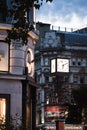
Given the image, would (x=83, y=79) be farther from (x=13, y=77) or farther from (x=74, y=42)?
(x=13, y=77)

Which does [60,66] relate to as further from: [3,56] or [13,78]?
[13,78]

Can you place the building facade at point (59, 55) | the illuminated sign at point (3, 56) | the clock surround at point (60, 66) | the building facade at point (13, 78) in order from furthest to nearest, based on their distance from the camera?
the building facade at point (59, 55)
the clock surround at point (60, 66)
the illuminated sign at point (3, 56)
the building facade at point (13, 78)

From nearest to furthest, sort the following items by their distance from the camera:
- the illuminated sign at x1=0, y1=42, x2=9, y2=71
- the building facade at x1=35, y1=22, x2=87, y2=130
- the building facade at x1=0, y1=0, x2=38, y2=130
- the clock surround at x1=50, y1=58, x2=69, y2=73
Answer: the building facade at x1=0, y1=0, x2=38, y2=130 < the illuminated sign at x1=0, y1=42, x2=9, y2=71 < the clock surround at x1=50, y1=58, x2=69, y2=73 < the building facade at x1=35, y1=22, x2=87, y2=130

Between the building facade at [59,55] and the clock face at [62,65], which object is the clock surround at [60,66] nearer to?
the clock face at [62,65]

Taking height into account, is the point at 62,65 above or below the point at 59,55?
below

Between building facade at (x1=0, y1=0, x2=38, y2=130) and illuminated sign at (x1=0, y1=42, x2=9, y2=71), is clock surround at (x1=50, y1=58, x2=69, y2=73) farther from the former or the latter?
illuminated sign at (x1=0, y1=42, x2=9, y2=71)

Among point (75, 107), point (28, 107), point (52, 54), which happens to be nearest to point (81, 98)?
point (75, 107)

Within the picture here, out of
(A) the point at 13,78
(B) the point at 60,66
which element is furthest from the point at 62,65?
(A) the point at 13,78

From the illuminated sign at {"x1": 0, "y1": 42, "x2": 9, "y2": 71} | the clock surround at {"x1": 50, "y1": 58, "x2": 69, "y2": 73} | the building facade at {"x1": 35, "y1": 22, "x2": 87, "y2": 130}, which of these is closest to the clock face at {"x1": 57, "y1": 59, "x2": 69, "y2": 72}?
the clock surround at {"x1": 50, "y1": 58, "x2": 69, "y2": 73}

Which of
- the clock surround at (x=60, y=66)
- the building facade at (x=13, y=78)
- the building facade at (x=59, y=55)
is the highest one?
the building facade at (x=59, y=55)

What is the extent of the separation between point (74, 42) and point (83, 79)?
20.5 feet

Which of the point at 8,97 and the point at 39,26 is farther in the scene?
the point at 39,26

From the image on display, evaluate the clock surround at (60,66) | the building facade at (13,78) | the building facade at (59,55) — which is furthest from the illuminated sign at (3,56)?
the building facade at (59,55)

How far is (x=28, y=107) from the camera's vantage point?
104 feet
